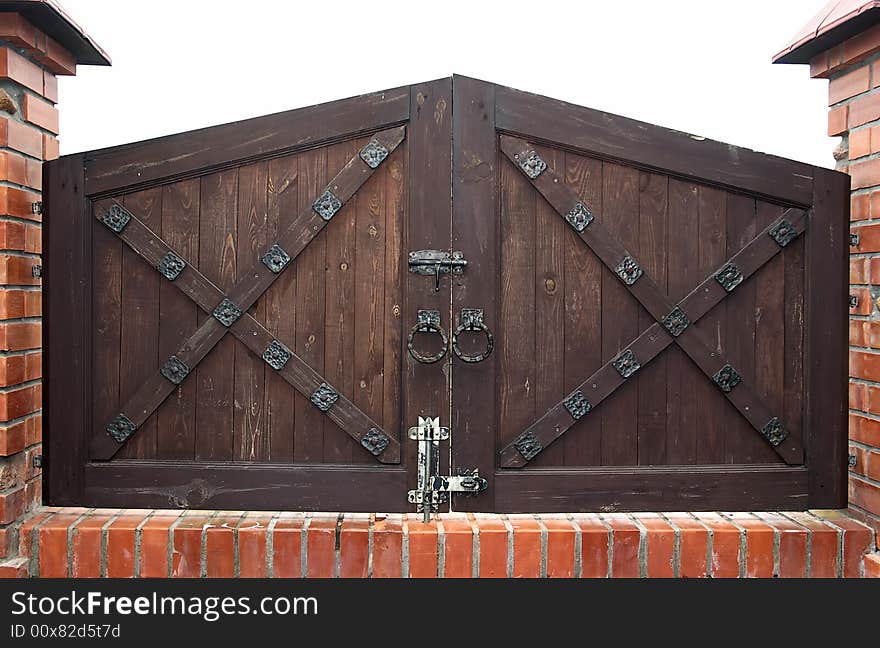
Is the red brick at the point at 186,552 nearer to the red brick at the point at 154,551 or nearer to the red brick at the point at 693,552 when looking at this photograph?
the red brick at the point at 154,551

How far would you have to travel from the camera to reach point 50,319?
310 cm

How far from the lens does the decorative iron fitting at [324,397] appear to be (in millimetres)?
3102

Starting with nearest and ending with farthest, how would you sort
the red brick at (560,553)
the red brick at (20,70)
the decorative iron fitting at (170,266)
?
the red brick at (20,70)
the red brick at (560,553)
the decorative iron fitting at (170,266)

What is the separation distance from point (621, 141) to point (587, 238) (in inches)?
15.6

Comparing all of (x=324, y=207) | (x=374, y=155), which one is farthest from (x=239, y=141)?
(x=374, y=155)

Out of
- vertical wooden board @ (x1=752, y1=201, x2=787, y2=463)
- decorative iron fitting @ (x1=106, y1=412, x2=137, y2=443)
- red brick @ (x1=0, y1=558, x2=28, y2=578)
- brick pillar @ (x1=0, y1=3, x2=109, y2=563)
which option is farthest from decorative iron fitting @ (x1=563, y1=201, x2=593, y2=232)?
red brick @ (x1=0, y1=558, x2=28, y2=578)

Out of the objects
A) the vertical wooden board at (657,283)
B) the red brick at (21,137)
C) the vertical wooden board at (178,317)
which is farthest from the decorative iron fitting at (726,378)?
the red brick at (21,137)

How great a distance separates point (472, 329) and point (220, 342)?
98 centimetres

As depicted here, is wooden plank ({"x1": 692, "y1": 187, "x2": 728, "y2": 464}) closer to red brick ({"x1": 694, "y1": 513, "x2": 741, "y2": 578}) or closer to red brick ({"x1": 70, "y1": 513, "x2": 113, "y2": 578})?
red brick ({"x1": 694, "y1": 513, "x2": 741, "y2": 578})

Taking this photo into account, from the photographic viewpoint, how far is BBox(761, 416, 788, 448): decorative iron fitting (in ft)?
10.4

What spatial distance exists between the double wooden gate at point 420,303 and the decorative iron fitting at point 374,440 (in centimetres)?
1

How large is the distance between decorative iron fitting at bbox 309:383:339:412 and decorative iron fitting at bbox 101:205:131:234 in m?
0.98

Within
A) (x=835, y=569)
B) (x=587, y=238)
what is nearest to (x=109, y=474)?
(x=587, y=238)

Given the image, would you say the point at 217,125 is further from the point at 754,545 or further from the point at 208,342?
the point at 754,545
